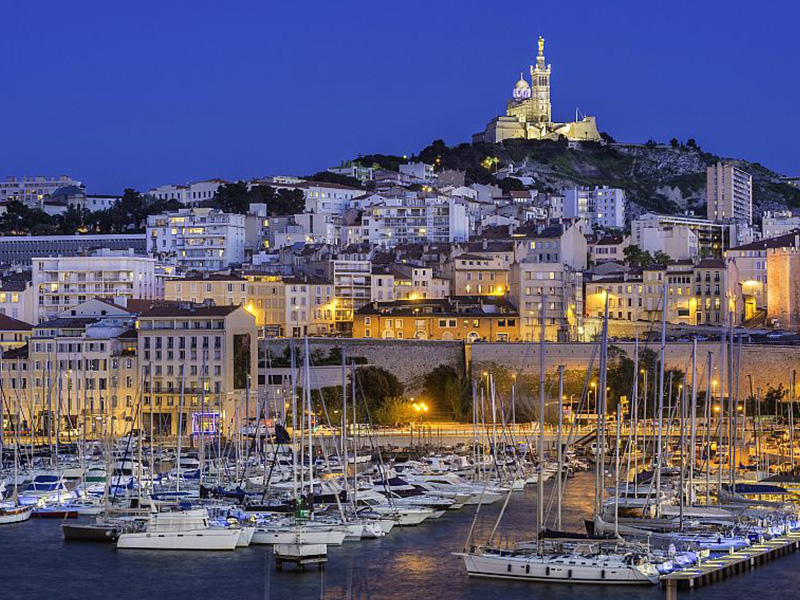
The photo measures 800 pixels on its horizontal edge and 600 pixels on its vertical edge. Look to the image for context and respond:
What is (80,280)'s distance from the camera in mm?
71188

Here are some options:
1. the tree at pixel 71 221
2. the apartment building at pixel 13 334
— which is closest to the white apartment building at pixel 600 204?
the tree at pixel 71 221

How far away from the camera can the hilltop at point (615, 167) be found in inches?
4624

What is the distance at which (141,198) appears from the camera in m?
101

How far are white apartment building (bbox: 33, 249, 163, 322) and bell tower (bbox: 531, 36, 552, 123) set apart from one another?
67.5m

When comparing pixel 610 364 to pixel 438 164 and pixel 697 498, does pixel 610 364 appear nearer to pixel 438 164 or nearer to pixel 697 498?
pixel 697 498

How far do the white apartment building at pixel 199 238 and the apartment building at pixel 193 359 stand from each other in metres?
27.6

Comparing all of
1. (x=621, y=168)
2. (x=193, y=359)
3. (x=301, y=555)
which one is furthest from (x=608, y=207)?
(x=301, y=555)

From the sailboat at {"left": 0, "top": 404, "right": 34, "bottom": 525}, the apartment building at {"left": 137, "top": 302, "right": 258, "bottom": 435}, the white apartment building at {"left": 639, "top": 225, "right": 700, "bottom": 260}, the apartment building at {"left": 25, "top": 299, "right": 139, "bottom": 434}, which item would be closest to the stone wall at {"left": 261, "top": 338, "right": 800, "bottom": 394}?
the apartment building at {"left": 137, "top": 302, "right": 258, "bottom": 435}

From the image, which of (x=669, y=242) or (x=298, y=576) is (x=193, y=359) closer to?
(x=298, y=576)

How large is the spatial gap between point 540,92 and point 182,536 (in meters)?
107

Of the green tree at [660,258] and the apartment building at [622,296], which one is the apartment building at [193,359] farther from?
the green tree at [660,258]

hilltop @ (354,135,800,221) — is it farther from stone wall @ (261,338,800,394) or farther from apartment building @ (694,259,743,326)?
stone wall @ (261,338,800,394)

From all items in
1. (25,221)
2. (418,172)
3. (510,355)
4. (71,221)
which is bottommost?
(510,355)

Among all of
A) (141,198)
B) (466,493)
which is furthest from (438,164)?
(466,493)
